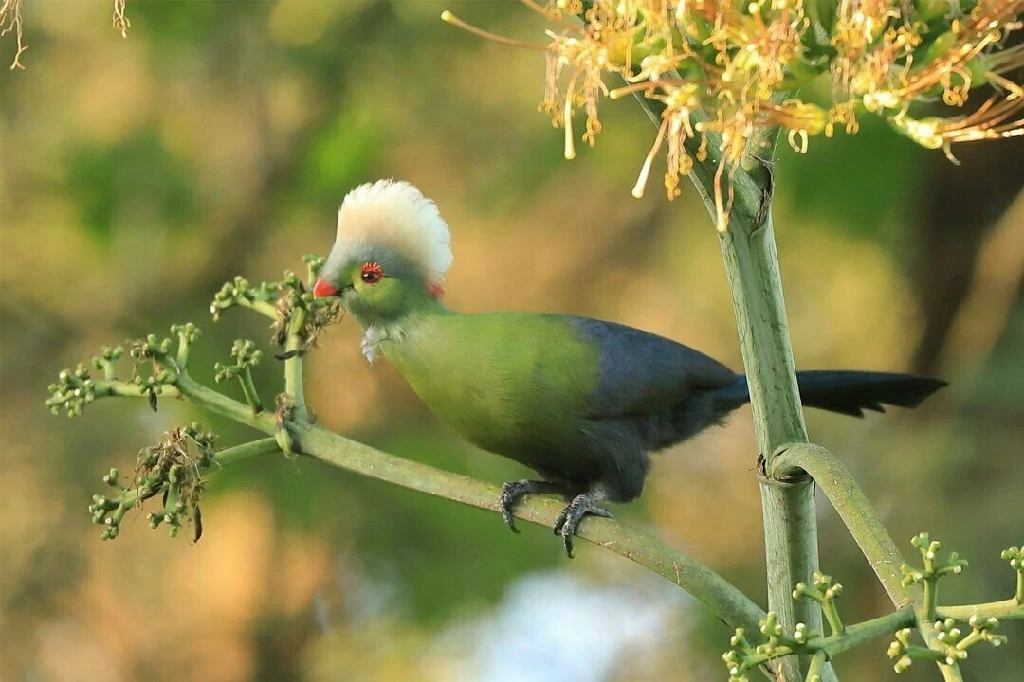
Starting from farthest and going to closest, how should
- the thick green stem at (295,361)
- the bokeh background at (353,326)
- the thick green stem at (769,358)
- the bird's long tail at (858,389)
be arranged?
the bokeh background at (353,326), the bird's long tail at (858,389), the thick green stem at (295,361), the thick green stem at (769,358)

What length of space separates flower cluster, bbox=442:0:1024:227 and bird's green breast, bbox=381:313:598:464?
0.89 metres

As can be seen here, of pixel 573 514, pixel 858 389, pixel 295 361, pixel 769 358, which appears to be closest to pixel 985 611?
pixel 769 358

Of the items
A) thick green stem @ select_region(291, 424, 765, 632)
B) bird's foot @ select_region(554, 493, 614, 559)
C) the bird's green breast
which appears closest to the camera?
thick green stem @ select_region(291, 424, 765, 632)

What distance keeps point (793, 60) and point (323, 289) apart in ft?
3.36

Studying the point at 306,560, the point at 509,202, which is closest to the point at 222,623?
the point at 306,560

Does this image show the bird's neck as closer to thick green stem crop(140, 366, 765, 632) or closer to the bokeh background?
thick green stem crop(140, 366, 765, 632)

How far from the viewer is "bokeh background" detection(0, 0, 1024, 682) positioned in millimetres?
3703

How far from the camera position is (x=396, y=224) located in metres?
2.06

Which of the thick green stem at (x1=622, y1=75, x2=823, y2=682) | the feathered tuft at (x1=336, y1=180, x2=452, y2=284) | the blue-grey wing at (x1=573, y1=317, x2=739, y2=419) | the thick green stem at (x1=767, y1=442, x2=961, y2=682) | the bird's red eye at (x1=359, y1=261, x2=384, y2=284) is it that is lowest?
the thick green stem at (x1=767, y1=442, x2=961, y2=682)

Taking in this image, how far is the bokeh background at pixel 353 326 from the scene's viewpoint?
3.70 m

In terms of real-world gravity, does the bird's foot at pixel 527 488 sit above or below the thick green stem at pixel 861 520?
above

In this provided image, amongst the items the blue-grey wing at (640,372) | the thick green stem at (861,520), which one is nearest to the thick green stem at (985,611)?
the thick green stem at (861,520)

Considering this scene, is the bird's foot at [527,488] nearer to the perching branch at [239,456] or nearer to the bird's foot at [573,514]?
the bird's foot at [573,514]

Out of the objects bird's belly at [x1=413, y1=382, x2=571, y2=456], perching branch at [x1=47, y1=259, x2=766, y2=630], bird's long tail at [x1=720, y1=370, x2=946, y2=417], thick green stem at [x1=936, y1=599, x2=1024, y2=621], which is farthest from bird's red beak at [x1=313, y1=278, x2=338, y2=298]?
thick green stem at [x1=936, y1=599, x2=1024, y2=621]
